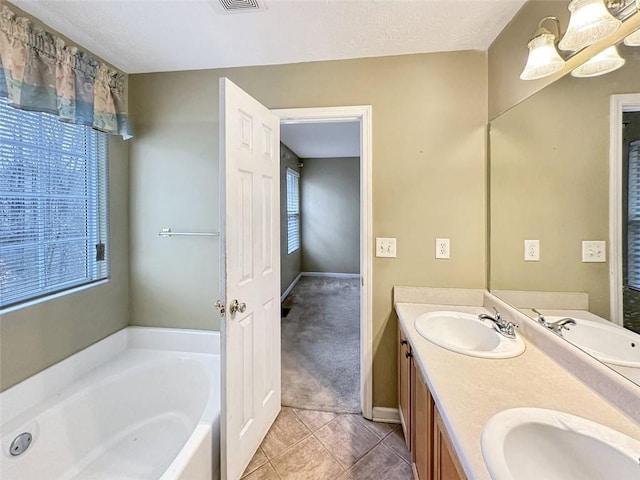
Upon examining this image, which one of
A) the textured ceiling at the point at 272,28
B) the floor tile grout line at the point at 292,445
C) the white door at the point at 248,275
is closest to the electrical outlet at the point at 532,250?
the textured ceiling at the point at 272,28

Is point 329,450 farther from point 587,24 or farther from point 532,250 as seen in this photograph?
point 587,24

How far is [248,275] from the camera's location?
1540mm

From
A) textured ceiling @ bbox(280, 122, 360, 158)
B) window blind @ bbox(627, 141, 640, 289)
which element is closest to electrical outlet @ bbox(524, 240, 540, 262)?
window blind @ bbox(627, 141, 640, 289)

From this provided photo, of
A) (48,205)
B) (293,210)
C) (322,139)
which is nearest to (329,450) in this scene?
(48,205)

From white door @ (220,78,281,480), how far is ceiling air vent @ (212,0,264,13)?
0.39m

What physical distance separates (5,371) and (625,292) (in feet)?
8.53

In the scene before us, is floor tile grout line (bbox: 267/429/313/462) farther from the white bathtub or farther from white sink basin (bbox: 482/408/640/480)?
white sink basin (bbox: 482/408/640/480)

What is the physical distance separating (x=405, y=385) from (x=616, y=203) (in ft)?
4.29

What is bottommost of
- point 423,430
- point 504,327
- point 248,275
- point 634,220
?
point 423,430

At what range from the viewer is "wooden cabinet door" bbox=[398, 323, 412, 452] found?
1.53 m

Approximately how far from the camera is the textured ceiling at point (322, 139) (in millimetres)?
3847

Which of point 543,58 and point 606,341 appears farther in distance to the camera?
point 543,58

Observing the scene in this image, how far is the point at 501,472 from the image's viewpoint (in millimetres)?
620

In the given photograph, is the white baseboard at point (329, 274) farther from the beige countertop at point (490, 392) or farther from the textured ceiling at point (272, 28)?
the beige countertop at point (490, 392)
